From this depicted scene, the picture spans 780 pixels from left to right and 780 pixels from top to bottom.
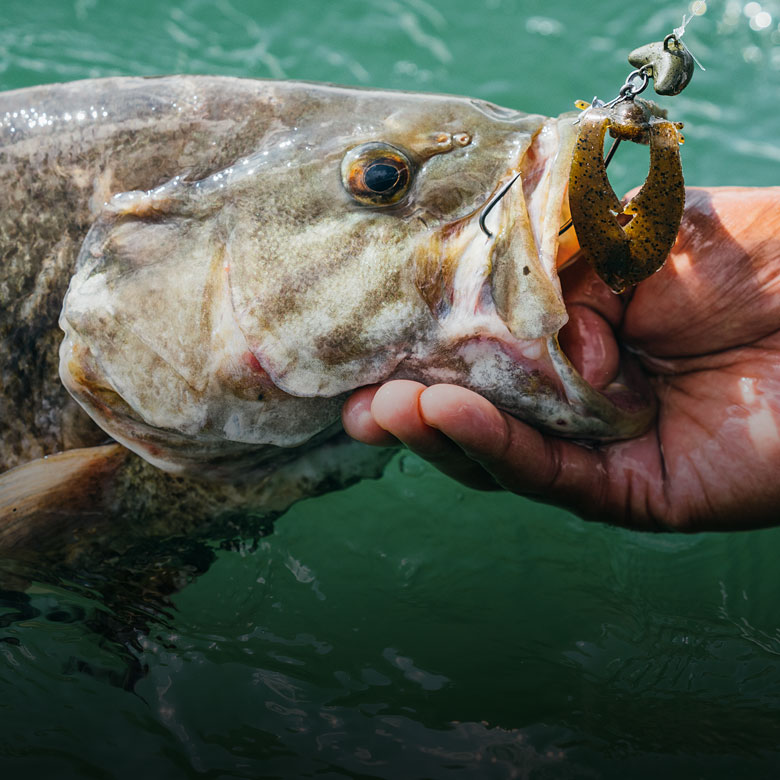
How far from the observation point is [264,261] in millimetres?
1765

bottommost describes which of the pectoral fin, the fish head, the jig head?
the pectoral fin

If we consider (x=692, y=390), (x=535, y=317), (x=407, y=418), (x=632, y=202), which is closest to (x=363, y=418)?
(x=407, y=418)

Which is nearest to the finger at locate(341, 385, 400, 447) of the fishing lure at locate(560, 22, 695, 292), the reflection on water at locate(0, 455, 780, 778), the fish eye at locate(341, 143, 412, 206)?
the fish eye at locate(341, 143, 412, 206)

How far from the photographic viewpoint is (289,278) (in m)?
1.75

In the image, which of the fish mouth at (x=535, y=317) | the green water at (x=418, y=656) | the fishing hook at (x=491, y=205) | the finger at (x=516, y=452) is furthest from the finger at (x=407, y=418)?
the green water at (x=418, y=656)

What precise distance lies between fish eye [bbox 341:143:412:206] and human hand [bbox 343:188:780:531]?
18.0 inches

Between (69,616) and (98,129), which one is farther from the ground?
(98,129)

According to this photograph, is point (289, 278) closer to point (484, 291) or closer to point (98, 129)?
point (484, 291)

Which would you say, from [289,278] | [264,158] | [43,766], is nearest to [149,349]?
[289,278]

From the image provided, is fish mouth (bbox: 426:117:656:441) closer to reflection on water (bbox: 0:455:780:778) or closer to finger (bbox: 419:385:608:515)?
finger (bbox: 419:385:608:515)

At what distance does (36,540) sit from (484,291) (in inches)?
52.8

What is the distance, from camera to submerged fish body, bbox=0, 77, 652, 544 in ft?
5.52

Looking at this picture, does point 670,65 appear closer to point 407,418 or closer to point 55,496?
point 407,418

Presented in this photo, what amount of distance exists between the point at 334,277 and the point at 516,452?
0.57 metres
